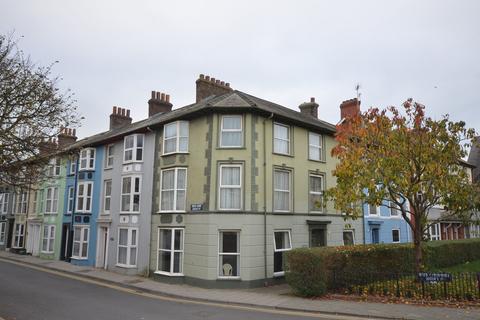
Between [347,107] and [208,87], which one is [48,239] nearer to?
[208,87]

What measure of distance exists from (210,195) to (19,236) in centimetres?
2487

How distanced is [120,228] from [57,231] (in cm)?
897

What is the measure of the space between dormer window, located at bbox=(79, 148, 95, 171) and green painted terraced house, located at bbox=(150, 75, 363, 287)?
7695 mm

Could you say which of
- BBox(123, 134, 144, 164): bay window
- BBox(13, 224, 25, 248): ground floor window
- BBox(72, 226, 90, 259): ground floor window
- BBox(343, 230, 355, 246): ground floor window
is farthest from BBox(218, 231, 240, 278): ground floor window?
BBox(13, 224, 25, 248): ground floor window

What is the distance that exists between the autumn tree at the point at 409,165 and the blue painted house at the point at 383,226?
10.6 m

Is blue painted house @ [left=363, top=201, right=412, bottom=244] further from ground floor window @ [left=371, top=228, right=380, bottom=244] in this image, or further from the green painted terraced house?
the green painted terraced house

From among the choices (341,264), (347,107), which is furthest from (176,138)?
(347,107)

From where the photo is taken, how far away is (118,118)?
3269 cm

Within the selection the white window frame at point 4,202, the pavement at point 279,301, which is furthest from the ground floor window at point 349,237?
the white window frame at point 4,202

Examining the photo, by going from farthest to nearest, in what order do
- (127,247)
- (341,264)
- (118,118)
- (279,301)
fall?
1. (118,118)
2. (127,247)
3. (341,264)
4. (279,301)

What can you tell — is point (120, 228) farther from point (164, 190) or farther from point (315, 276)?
point (315, 276)

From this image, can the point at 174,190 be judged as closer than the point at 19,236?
Yes

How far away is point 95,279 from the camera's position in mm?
20672

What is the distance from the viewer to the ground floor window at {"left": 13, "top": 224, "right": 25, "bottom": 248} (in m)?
34.7
